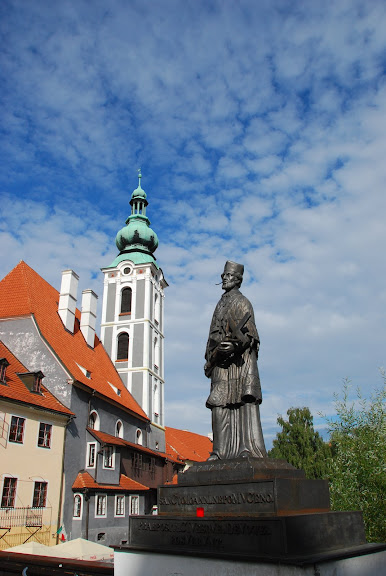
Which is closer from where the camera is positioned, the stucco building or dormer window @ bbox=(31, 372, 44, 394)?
the stucco building

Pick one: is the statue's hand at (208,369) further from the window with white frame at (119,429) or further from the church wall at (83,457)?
the window with white frame at (119,429)

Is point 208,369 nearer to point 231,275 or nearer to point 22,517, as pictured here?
point 231,275

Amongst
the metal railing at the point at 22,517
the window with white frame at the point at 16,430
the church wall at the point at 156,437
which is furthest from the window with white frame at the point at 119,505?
the church wall at the point at 156,437

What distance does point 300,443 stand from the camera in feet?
104

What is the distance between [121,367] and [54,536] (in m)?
16.7

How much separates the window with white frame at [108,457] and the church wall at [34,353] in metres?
3.31

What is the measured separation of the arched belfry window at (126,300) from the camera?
37184 millimetres

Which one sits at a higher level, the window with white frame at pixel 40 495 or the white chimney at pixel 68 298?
the white chimney at pixel 68 298

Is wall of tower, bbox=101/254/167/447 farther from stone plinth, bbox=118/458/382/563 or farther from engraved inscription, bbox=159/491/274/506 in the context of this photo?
stone plinth, bbox=118/458/382/563

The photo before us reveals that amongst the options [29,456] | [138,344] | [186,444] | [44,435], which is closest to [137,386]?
[138,344]

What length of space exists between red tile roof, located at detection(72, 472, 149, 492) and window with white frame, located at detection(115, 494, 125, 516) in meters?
0.40

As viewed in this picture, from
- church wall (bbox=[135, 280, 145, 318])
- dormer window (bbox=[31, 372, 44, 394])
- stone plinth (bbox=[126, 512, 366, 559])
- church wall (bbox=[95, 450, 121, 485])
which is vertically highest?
church wall (bbox=[135, 280, 145, 318])

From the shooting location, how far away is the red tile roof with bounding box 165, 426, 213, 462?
4583 cm

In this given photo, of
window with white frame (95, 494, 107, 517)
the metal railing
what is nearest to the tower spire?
window with white frame (95, 494, 107, 517)
